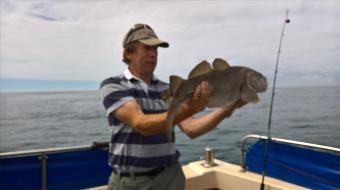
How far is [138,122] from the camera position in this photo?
261cm

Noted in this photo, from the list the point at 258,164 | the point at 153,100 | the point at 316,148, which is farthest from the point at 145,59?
the point at 258,164

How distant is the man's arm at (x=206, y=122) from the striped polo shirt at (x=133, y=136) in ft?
0.65

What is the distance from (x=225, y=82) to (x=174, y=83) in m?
0.31

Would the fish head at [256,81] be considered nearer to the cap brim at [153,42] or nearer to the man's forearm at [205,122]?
the man's forearm at [205,122]

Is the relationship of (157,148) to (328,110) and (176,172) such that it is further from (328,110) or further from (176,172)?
(328,110)

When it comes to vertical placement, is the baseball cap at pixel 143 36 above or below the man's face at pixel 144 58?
above

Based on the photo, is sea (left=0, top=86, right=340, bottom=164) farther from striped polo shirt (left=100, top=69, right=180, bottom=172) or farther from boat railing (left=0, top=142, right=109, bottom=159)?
striped polo shirt (left=100, top=69, right=180, bottom=172)

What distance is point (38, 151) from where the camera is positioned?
4137 mm

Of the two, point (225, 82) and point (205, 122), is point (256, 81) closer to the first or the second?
point (225, 82)

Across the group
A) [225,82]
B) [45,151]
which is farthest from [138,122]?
[45,151]

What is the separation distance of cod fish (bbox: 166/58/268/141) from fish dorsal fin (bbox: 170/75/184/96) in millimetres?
20

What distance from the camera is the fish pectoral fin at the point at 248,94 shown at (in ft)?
7.64

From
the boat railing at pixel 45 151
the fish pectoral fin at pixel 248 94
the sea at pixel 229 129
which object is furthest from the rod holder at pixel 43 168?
the sea at pixel 229 129

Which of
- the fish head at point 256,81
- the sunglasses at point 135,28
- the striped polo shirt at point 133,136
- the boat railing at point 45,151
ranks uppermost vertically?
the sunglasses at point 135,28
